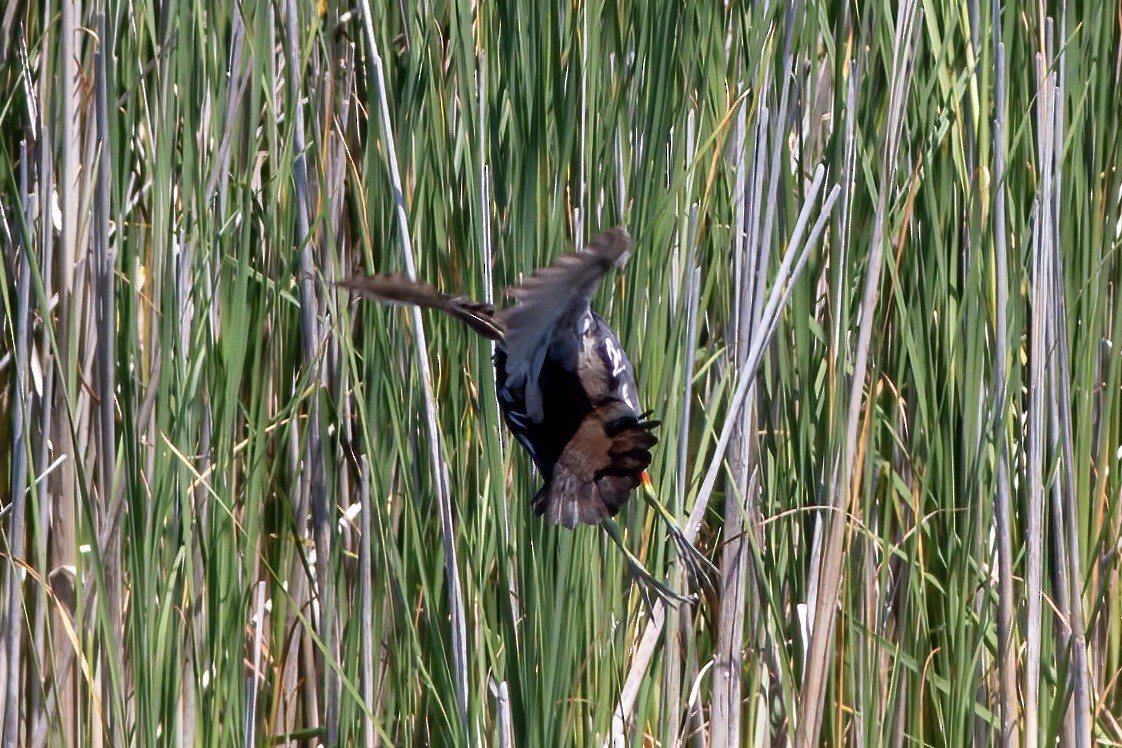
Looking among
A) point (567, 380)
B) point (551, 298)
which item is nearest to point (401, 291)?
point (551, 298)

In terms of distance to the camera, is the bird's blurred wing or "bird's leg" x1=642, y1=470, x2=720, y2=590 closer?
the bird's blurred wing

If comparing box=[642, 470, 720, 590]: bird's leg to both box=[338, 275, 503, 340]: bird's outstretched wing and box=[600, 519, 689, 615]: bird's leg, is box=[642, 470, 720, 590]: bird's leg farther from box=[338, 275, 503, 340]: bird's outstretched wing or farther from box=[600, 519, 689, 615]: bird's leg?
box=[338, 275, 503, 340]: bird's outstretched wing

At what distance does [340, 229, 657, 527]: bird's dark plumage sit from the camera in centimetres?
88

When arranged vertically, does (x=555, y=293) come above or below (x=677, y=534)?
above

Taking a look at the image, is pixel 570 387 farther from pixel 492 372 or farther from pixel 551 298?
pixel 551 298

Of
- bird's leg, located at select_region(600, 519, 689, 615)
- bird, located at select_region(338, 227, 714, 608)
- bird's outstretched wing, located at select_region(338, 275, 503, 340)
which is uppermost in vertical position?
bird's outstretched wing, located at select_region(338, 275, 503, 340)

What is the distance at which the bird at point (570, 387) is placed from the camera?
0.89m

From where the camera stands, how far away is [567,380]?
109 centimetres

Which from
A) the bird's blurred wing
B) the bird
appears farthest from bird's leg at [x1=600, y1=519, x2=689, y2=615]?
the bird's blurred wing

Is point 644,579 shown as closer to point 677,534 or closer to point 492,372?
point 677,534

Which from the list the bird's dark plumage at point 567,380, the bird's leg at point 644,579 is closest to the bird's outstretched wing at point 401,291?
the bird's dark plumage at point 567,380

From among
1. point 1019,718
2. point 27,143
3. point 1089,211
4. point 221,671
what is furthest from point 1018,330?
point 27,143

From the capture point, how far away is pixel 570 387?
3.59ft

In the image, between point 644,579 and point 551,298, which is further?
point 644,579
